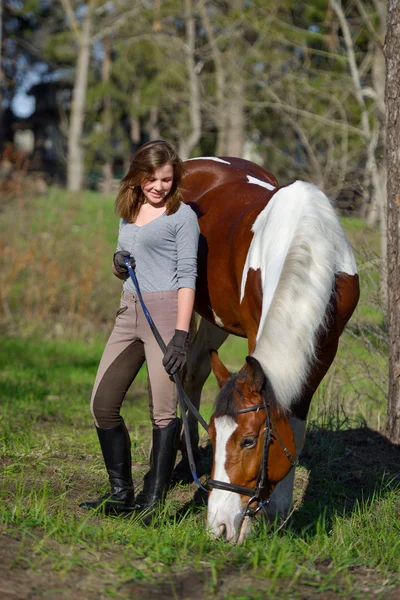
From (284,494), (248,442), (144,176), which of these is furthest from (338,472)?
(144,176)

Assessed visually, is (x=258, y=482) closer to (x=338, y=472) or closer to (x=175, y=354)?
(x=175, y=354)

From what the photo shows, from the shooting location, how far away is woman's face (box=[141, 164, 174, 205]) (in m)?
3.89

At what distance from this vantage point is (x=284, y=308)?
11.2 ft

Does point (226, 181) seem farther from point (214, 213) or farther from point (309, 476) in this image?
point (309, 476)

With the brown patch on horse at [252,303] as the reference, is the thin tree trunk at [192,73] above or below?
above

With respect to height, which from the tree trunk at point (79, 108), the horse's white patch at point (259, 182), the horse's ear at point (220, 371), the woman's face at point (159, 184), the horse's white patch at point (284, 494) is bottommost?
the horse's white patch at point (284, 494)

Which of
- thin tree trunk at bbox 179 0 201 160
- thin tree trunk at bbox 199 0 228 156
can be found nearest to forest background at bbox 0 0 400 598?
thin tree trunk at bbox 199 0 228 156

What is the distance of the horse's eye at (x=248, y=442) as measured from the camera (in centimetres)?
326

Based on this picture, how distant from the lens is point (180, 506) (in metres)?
4.42

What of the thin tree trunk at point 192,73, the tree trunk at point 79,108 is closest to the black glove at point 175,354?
the thin tree trunk at point 192,73

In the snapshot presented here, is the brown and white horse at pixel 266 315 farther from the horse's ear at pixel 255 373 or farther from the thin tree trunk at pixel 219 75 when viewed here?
the thin tree trunk at pixel 219 75

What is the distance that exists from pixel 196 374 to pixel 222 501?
233 cm

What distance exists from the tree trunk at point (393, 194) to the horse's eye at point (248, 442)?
2099mm

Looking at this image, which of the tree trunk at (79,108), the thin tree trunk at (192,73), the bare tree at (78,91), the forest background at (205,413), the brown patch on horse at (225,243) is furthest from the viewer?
the tree trunk at (79,108)
